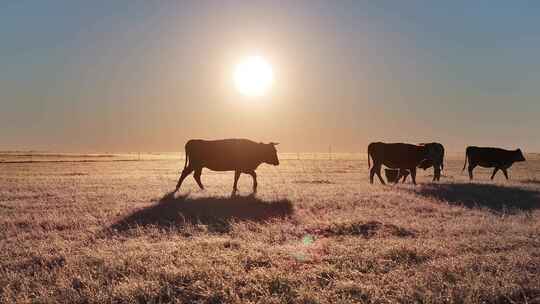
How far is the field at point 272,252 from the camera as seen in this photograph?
19.0 feet


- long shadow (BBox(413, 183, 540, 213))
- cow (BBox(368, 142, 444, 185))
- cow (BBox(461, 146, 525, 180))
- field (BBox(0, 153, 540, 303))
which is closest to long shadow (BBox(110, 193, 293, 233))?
field (BBox(0, 153, 540, 303))

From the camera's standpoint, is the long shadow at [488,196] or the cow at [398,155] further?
the cow at [398,155]

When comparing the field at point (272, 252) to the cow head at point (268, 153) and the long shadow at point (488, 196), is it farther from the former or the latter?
the cow head at point (268, 153)

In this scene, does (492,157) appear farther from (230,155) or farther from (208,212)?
(208,212)

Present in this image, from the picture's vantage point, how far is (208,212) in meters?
13.1

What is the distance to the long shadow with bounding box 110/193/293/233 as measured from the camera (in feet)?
37.2

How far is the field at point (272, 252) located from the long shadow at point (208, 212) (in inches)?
1.8

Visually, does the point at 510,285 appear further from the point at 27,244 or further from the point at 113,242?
the point at 27,244

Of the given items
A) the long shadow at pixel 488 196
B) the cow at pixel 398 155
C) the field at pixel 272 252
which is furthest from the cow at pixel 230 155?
the long shadow at pixel 488 196

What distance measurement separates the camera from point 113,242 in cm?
909

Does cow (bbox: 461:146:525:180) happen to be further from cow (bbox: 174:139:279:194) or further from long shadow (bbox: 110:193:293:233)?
long shadow (bbox: 110:193:293:233)

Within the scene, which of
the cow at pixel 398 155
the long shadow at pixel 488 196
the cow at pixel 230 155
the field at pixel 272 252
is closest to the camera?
the field at pixel 272 252

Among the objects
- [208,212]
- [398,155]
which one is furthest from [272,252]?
[398,155]

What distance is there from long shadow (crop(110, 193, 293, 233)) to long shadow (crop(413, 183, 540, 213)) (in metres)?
6.60
